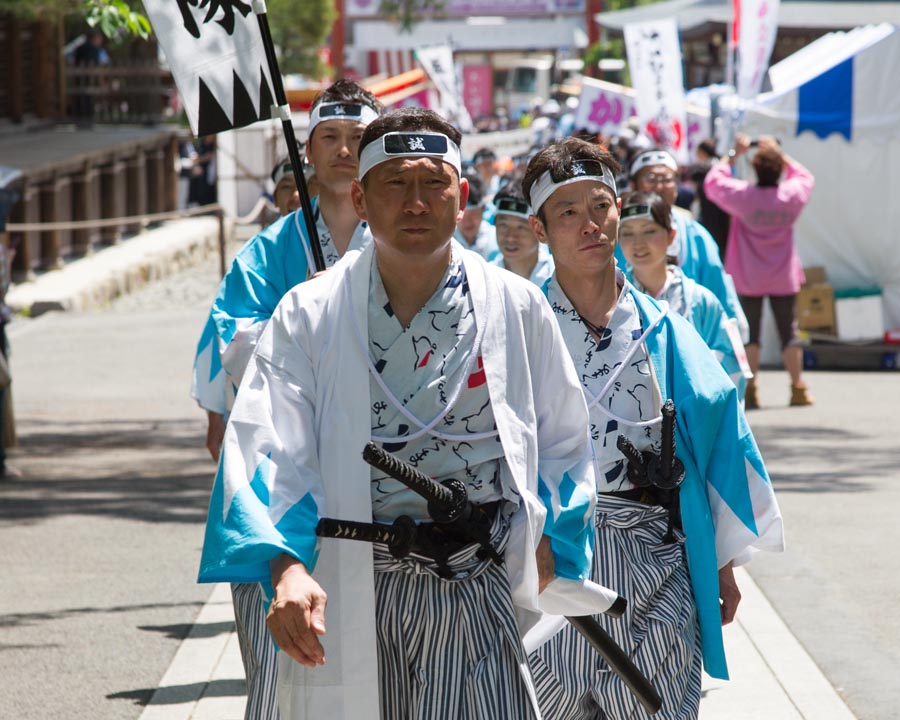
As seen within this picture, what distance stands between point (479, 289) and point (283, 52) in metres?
30.7

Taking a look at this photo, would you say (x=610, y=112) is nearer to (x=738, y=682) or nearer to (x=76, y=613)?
(x=76, y=613)

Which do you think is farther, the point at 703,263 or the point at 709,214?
the point at 709,214

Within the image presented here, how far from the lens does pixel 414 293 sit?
2943 mm

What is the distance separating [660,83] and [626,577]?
1269cm

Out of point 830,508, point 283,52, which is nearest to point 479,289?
point 830,508

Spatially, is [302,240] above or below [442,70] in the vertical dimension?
below

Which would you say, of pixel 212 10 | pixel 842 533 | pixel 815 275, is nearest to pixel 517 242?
pixel 842 533

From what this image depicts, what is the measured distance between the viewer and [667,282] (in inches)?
197

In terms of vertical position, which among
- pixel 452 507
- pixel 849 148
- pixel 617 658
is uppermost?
pixel 849 148

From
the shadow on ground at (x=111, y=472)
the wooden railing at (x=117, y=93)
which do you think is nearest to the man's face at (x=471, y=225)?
the shadow on ground at (x=111, y=472)

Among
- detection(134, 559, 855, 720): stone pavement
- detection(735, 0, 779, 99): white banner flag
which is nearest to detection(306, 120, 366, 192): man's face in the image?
detection(134, 559, 855, 720): stone pavement

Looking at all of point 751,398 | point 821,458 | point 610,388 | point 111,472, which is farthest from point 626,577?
point 751,398

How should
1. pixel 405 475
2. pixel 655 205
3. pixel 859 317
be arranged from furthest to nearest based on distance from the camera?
pixel 859 317 < pixel 655 205 < pixel 405 475

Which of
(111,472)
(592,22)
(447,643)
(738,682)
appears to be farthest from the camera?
(592,22)
